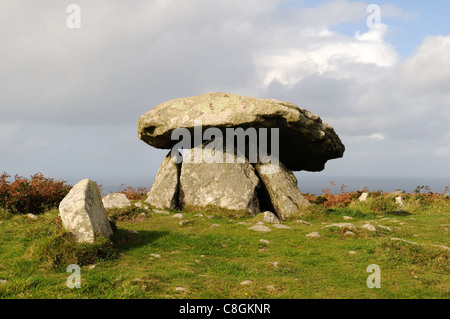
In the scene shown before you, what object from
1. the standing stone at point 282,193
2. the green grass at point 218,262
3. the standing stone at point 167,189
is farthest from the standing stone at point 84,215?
the standing stone at point 282,193

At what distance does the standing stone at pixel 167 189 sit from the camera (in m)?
17.4

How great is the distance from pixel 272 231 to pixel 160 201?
21.6 feet

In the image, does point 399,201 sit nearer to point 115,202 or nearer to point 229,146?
point 229,146

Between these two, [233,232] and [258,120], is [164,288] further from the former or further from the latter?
[258,120]

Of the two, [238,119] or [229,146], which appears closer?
[238,119]

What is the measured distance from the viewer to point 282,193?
17.7 metres

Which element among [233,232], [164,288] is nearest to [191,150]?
[233,232]

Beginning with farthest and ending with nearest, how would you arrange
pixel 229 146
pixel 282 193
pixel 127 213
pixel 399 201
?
1. pixel 399 201
2. pixel 229 146
3. pixel 282 193
4. pixel 127 213

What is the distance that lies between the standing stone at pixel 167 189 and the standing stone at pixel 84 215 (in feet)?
20.7

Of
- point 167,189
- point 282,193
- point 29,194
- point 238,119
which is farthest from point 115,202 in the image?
point 282,193

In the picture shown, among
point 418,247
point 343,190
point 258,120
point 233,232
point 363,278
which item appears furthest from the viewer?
point 343,190

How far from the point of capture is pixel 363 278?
8148mm

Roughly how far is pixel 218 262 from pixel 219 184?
26.1ft
